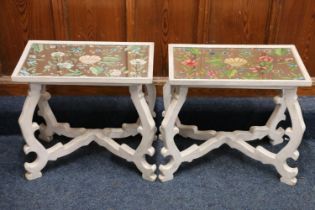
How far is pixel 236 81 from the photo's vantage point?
53.8 inches

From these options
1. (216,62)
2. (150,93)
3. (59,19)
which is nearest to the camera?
(216,62)

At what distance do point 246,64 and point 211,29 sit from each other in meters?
0.41

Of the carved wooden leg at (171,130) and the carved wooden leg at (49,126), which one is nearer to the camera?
the carved wooden leg at (171,130)

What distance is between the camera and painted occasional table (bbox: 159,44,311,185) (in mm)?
1376

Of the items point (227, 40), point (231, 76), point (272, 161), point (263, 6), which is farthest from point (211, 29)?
point (272, 161)

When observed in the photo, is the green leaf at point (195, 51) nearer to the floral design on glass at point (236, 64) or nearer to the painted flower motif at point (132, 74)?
the floral design on glass at point (236, 64)

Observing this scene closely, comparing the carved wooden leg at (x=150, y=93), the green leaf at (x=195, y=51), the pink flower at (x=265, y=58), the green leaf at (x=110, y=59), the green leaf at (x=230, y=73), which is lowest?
the carved wooden leg at (x=150, y=93)

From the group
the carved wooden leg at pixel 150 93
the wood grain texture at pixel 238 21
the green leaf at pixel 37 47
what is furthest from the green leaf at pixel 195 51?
the green leaf at pixel 37 47

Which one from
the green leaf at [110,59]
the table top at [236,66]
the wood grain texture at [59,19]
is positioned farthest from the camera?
the wood grain texture at [59,19]

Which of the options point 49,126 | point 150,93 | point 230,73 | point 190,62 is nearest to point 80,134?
point 49,126

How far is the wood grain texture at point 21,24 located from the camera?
69.6 inches

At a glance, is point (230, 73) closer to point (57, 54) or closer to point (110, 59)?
point (110, 59)

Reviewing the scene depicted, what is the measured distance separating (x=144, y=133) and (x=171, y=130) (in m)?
0.09

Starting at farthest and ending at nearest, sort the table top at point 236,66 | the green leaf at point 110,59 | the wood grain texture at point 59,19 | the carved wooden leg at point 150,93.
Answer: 1. the wood grain texture at point 59,19
2. the carved wooden leg at point 150,93
3. the green leaf at point 110,59
4. the table top at point 236,66
